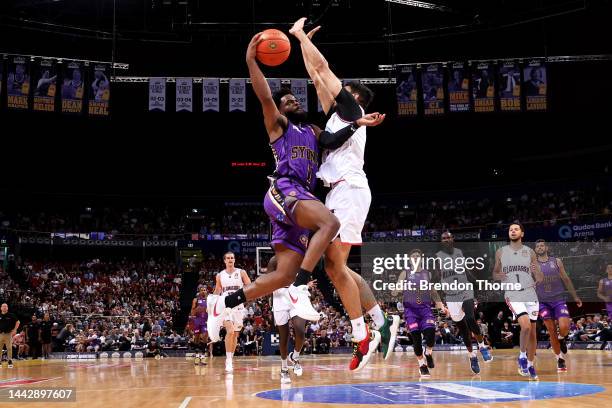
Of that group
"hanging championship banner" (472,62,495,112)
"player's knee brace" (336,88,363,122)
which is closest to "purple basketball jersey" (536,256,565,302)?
"player's knee brace" (336,88,363,122)

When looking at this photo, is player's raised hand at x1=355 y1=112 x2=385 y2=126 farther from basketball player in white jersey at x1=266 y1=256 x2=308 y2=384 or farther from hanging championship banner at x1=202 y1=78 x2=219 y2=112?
hanging championship banner at x1=202 y1=78 x2=219 y2=112

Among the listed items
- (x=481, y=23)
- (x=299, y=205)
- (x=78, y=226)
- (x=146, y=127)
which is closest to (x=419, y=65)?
(x=481, y=23)

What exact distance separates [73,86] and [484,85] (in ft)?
51.2

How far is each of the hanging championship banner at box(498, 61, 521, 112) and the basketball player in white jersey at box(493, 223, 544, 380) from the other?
15459mm

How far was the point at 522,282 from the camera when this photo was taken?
1050 cm

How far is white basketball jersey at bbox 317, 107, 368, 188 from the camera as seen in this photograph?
21.7 ft

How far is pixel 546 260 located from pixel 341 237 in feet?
22.2

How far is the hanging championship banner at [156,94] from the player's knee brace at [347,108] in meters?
20.2

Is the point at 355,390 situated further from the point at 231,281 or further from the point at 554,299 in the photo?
the point at 231,281

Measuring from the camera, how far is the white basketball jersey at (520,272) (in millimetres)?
10461

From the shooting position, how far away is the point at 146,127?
37.8 meters

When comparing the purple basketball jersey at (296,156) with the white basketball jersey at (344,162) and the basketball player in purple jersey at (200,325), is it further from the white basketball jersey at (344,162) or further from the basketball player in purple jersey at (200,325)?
the basketball player in purple jersey at (200,325)

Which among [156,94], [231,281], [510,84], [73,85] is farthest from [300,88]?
[231,281]

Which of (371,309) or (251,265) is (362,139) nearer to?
(371,309)
